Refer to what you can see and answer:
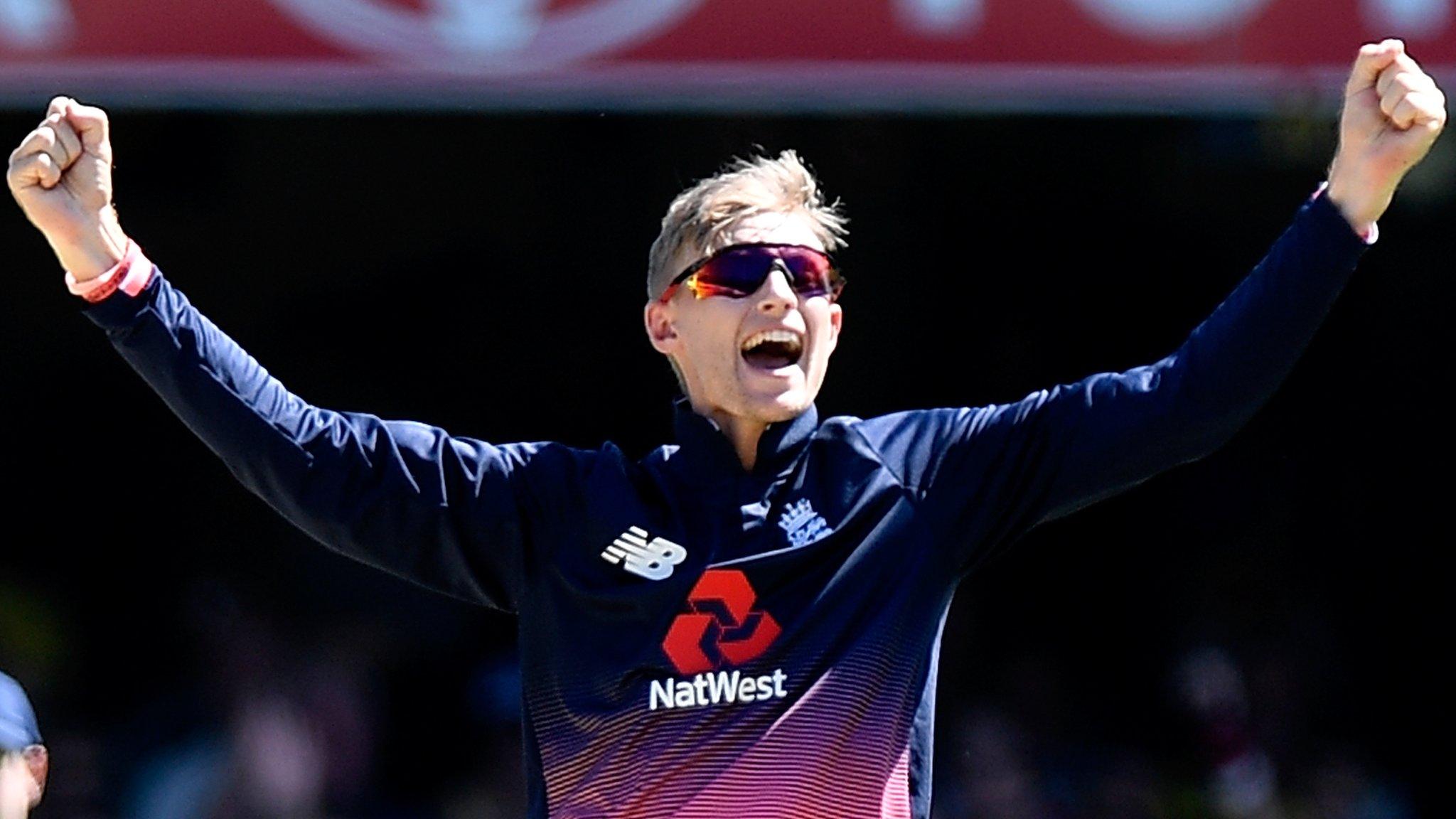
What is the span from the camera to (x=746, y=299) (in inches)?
113

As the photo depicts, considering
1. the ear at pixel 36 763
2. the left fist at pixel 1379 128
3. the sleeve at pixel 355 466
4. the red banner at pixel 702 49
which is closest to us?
the left fist at pixel 1379 128

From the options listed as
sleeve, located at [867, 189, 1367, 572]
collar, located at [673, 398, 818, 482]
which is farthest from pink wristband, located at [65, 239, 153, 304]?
sleeve, located at [867, 189, 1367, 572]

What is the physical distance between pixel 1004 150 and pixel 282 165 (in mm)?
2213

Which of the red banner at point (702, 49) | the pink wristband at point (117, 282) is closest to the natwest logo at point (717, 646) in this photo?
the pink wristband at point (117, 282)

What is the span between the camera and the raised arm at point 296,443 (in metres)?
2.66

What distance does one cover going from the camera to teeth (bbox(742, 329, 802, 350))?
286 centimetres

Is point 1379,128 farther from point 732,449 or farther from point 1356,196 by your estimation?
point 732,449

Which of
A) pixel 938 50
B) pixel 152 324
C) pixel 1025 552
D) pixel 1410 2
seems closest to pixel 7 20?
pixel 938 50

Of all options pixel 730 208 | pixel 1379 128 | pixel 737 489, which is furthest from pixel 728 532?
pixel 1379 128

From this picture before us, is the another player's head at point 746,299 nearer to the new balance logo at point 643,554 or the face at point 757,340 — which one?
the face at point 757,340

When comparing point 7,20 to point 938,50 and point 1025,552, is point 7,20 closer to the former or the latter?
point 938,50

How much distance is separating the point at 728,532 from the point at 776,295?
30cm

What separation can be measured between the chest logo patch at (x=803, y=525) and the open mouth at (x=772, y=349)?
0.60 feet

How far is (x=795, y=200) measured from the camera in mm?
2986
